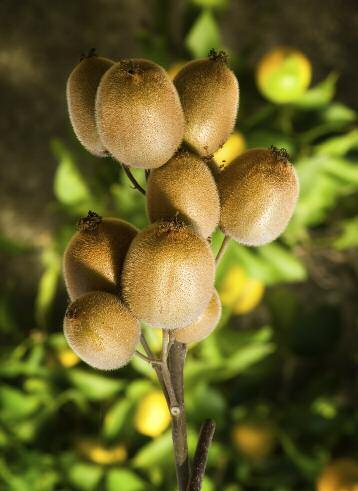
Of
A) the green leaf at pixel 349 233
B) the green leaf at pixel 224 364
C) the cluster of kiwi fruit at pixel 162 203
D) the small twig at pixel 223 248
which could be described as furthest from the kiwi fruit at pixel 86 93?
the green leaf at pixel 349 233

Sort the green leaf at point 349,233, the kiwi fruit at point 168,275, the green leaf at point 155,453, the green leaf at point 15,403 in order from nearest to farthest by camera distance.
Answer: the kiwi fruit at point 168,275
the green leaf at point 155,453
the green leaf at point 15,403
the green leaf at point 349,233

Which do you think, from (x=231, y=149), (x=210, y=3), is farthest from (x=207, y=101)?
(x=210, y=3)

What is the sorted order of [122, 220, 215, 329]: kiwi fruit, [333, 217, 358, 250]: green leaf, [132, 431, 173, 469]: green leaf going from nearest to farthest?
[122, 220, 215, 329]: kiwi fruit → [132, 431, 173, 469]: green leaf → [333, 217, 358, 250]: green leaf

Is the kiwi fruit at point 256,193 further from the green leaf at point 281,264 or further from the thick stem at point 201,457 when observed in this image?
the green leaf at point 281,264

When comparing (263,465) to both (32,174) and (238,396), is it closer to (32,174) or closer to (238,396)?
(238,396)

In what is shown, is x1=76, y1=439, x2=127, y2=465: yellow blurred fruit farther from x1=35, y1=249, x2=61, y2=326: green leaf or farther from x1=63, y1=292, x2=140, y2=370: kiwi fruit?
x1=63, y1=292, x2=140, y2=370: kiwi fruit

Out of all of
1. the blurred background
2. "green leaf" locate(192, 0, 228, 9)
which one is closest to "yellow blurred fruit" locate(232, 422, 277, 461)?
the blurred background
